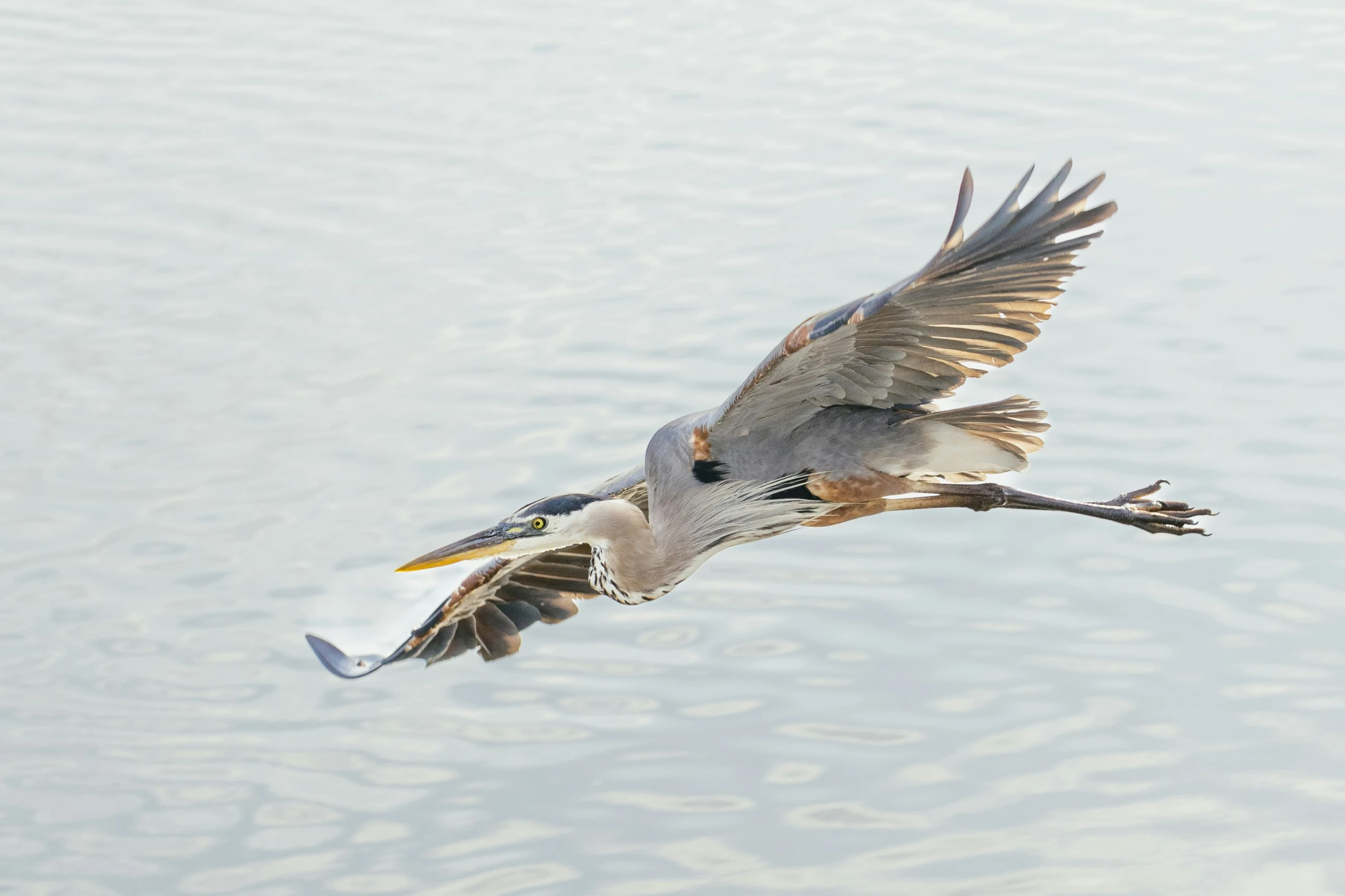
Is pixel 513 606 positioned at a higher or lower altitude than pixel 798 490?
lower

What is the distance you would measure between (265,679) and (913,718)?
287 cm

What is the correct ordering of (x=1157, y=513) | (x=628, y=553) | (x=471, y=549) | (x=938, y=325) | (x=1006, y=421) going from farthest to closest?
(x=1157, y=513)
(x=471, y=549)
(x=628, y=553)
(x=1006, y=421)
(x=938, y=325)

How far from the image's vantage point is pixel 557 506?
20.0 ft

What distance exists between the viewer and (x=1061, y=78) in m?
14.2

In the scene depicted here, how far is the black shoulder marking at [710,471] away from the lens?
5.88 metres

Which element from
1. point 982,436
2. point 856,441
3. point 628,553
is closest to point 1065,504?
point 982,436

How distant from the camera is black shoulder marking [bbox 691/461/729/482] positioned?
5.88 meters

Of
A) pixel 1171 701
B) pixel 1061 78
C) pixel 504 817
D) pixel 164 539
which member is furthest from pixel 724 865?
pixel 1061 78

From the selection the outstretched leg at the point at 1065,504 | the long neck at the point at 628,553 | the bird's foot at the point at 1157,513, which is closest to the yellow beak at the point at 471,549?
the long neck at the point at 628,553

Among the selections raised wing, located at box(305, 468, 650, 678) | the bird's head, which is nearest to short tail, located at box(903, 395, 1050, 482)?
the bird's head

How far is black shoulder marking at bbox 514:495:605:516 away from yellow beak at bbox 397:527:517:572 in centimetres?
11

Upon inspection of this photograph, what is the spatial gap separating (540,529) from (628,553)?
0.33m

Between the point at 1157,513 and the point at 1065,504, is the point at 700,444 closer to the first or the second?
the point at 1065,504

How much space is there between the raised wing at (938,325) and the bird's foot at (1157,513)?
1.23 meters
